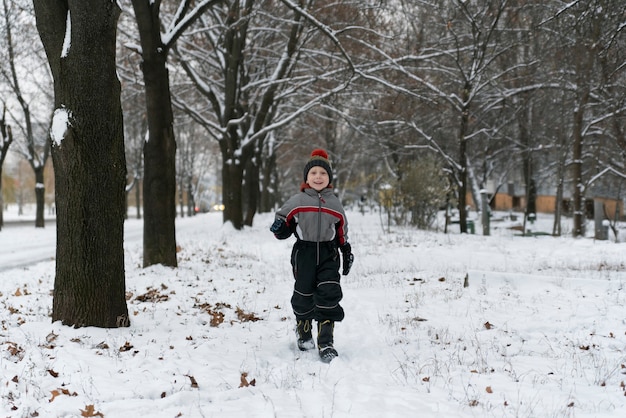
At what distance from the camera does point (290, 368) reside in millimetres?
3732

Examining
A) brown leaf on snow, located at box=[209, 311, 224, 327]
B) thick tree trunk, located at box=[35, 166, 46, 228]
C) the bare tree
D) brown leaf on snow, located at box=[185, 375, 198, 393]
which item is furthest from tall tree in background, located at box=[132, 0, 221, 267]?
thick tree trunk, located at box=[35, 166, 46, 228]

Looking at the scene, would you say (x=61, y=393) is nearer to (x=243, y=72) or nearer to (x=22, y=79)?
(x=243, y=72)

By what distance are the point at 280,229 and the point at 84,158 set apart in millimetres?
2086

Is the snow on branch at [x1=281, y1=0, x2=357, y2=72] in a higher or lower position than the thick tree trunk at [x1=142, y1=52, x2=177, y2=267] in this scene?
higher

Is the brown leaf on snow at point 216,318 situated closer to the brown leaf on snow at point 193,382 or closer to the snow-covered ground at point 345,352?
the snow-covered ground at point 345,352

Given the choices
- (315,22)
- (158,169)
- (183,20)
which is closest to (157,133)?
(158,169)

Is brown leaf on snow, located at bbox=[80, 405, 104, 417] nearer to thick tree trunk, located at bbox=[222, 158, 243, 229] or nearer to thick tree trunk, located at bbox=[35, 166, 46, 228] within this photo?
thick tree trunk, located at bbox=[222, 158, 243, 229]

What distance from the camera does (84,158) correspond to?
4277 mm

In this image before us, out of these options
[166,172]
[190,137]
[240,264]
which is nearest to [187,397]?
[166,172]

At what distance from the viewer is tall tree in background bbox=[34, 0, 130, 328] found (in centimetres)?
427

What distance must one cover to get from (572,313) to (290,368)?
3434 mm

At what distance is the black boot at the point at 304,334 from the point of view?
13.9 feet

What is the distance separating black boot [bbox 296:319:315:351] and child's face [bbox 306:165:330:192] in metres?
1.31

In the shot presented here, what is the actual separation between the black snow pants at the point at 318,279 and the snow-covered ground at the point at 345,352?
1.42 feet
